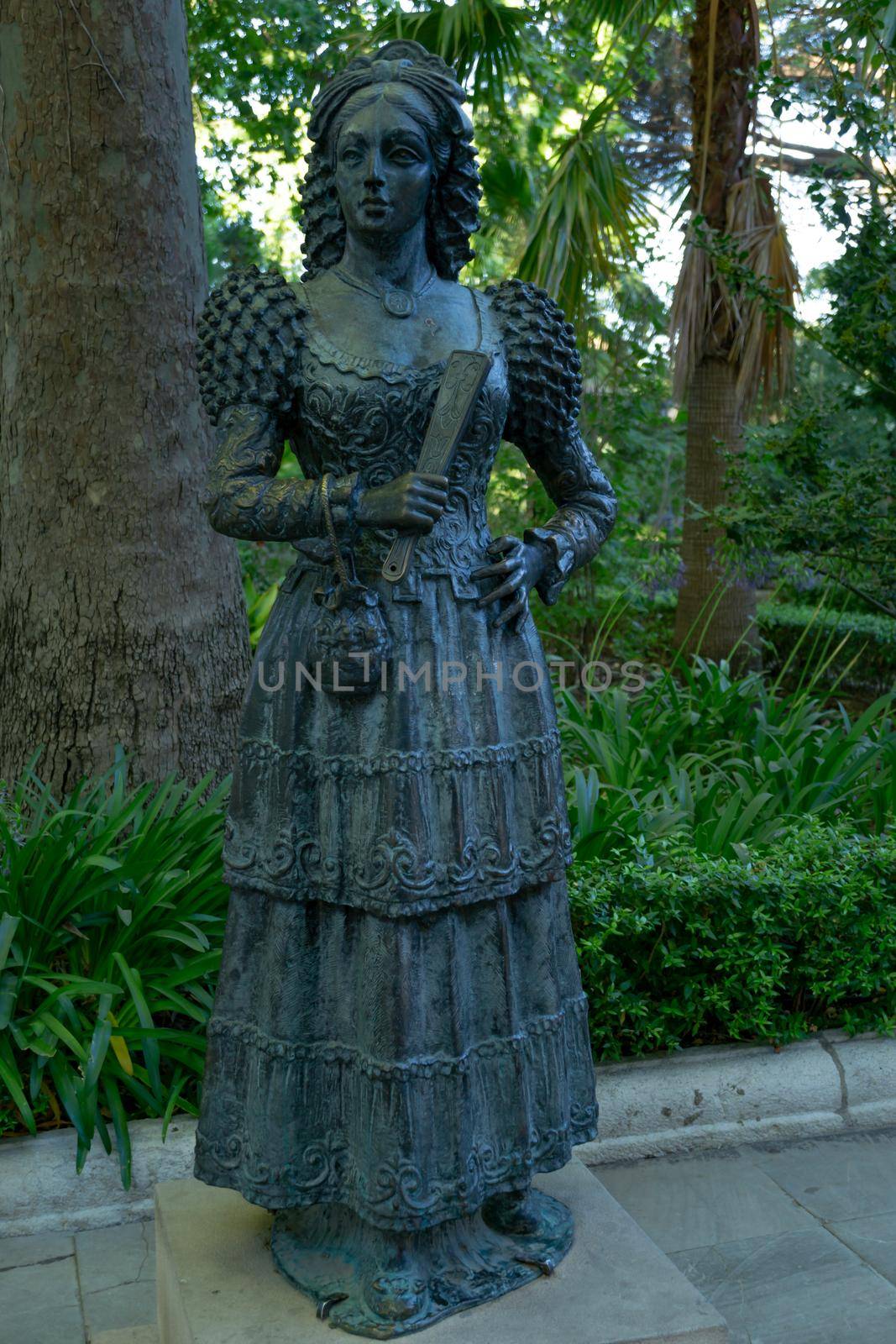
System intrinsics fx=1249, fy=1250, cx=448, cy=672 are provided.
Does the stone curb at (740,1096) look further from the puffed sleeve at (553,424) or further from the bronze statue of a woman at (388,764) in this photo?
the puffed sleeve at (553,424)

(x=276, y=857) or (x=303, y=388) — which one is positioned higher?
(x=303, y=388)

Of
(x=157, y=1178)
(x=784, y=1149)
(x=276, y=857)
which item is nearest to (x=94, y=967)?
(x=157, y=1178)

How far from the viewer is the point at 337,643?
92.4 inches

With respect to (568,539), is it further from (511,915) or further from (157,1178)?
(157,1178)

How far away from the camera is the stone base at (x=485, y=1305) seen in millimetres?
2400

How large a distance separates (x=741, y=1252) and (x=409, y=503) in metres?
2.42

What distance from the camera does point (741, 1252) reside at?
11.2 feet

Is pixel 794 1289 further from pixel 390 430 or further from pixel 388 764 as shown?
pixel 390 430

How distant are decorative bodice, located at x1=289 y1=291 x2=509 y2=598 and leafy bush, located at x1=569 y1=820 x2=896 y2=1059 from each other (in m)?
1.92

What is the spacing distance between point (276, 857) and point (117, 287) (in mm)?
2986

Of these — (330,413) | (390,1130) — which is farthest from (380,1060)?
(330,413)

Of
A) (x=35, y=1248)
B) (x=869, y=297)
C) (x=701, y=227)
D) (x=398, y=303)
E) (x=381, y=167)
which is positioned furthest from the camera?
(x=701, y=227)

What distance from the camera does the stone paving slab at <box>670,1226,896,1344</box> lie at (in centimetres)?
306

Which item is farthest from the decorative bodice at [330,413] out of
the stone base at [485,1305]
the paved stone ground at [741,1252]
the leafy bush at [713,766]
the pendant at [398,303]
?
the leafy bush at [713,766]
